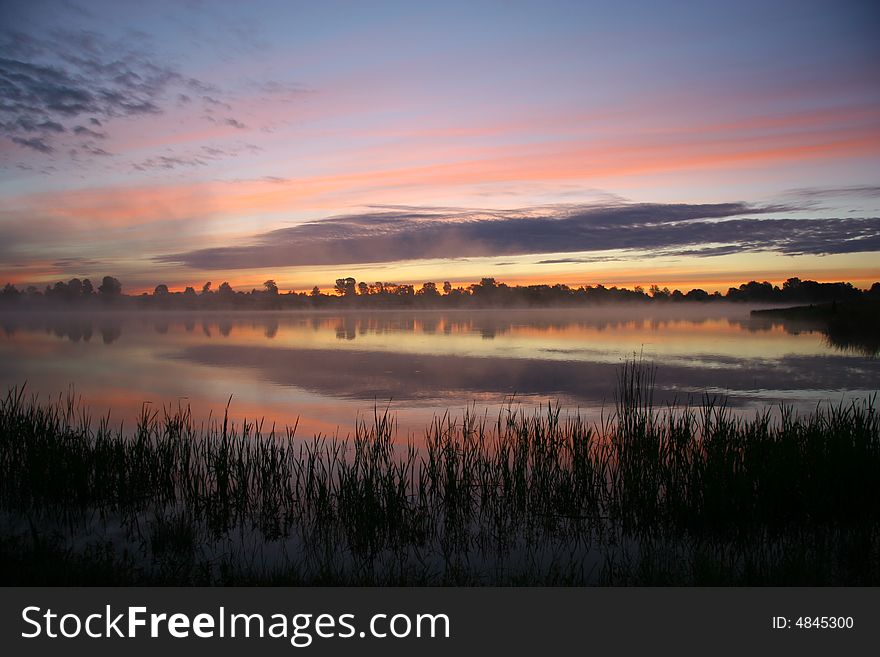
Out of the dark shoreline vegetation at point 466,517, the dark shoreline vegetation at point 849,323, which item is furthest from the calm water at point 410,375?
the dark shoreline vegetation at point 466,517

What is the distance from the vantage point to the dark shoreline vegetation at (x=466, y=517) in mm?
5461

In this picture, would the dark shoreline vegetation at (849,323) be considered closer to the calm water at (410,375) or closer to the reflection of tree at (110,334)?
the calm water at (410,375)

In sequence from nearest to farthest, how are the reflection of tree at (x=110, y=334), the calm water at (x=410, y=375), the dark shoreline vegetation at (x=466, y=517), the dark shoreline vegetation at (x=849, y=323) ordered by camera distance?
the dark shoreline vegetation at (x=466, y=517) → the calm water at (x=410, y=375) → the dark shoreline vegetation at (x=849, y=323) → the reflection of tree at (x=110, y=334)

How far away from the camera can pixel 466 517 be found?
7230mm

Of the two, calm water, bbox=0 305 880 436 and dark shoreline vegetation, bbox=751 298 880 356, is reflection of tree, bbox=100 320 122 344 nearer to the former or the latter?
calm water, bbox=0 305 880 436

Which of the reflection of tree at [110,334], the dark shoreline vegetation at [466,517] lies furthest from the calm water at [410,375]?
the reflection of tree at [110,334]

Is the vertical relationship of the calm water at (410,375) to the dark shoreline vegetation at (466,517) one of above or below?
below

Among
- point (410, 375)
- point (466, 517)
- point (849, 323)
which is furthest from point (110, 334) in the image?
point (849, 323)

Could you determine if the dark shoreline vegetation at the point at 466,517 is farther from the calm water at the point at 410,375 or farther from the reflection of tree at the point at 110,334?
the reflection of tree at the point at 110,334

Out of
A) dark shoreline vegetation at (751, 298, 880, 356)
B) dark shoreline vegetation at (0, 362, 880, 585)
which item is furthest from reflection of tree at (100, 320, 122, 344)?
dark shoreline vegetation at (751, 298, 880, 356)

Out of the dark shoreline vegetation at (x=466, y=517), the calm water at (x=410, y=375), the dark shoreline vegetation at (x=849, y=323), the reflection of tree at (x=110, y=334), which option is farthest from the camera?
the reflection of tree at (x=110, y=334)

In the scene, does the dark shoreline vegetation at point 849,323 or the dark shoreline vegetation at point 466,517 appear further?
the dark shoreline vegetation at point 849,323

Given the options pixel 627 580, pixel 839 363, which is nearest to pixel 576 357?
pixel 839 363

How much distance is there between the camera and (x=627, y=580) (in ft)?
17.7
